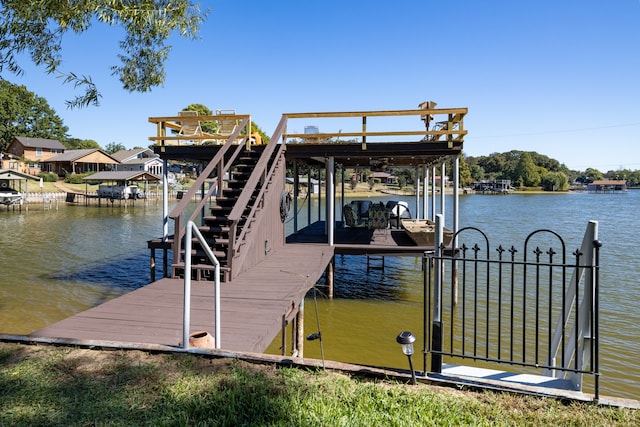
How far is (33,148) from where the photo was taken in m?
68.1

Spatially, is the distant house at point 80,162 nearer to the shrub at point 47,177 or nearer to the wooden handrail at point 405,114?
the shrub at point 47,177

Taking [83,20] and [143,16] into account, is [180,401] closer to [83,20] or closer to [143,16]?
[143,16]

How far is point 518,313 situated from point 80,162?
223 feet

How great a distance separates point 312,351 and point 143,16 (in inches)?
252

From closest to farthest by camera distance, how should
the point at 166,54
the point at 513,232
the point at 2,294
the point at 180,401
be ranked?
1. the point at 180,401
2. the point at 166,54
3. the point at 2,294
4. the point at 513,232

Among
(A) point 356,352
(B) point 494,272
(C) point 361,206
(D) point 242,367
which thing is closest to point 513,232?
(B) point 494,272

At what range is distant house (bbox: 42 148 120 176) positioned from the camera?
63.8 meters

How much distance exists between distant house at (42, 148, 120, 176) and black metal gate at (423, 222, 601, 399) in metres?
58.4

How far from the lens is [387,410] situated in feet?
11.4

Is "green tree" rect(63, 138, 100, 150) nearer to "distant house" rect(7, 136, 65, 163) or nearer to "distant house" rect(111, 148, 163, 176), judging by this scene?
"distant house" rect(7, 136, 65, 163)

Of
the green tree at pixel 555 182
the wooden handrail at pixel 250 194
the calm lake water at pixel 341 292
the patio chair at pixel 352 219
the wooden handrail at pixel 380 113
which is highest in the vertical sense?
the green tree at pixel 555 182

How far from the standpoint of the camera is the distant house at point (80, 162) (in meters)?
63.8

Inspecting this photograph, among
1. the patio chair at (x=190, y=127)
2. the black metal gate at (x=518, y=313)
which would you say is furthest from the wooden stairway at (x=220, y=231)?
the black metal gate at (x=518, y=313)

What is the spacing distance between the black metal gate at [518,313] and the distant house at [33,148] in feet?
225
